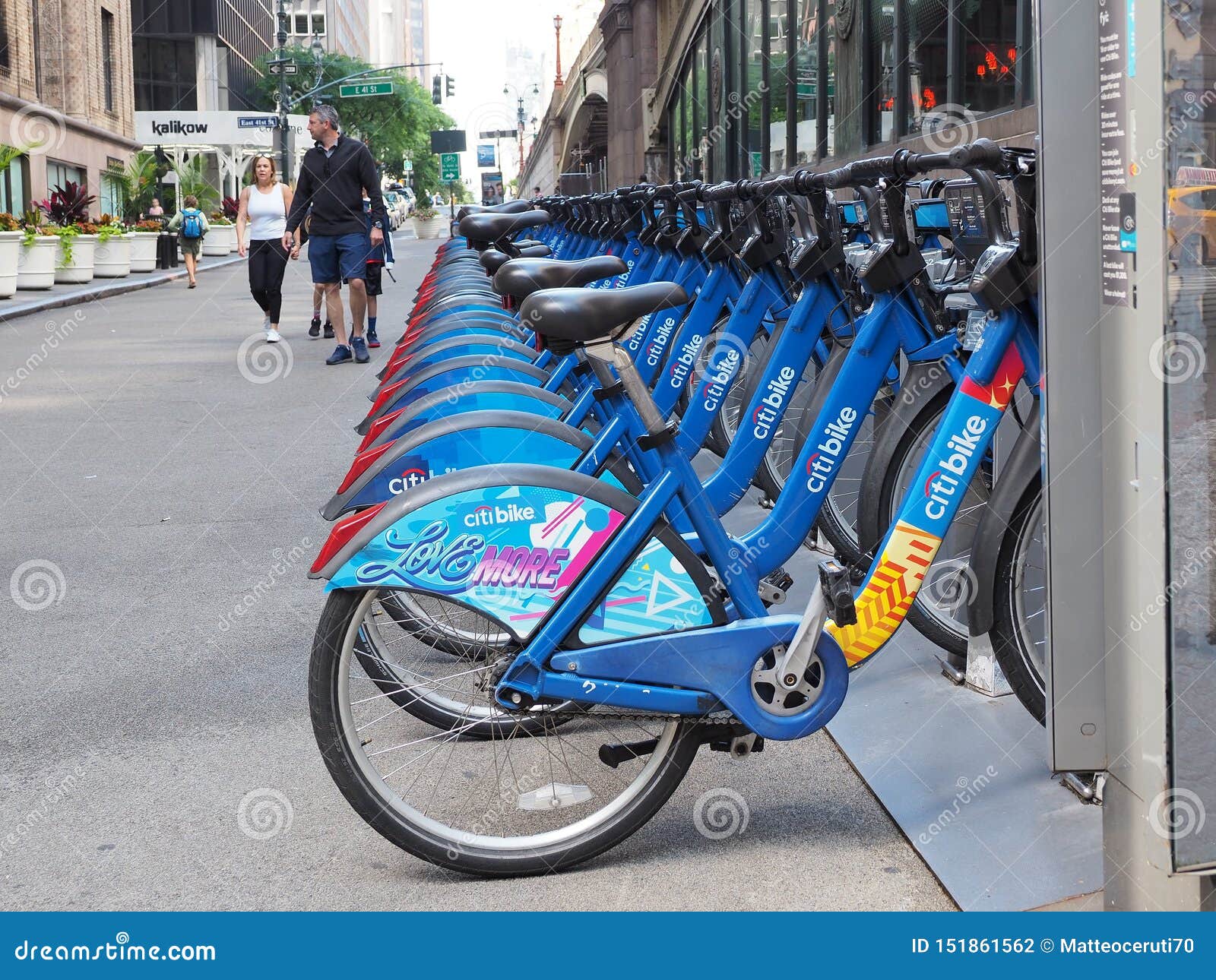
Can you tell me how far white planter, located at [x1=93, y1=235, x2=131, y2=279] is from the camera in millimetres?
27641

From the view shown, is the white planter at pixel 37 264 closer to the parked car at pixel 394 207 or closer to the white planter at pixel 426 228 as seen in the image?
the white planter at pixel 426 228

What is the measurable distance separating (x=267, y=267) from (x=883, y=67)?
5.98m

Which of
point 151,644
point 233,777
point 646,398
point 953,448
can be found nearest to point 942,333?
point 953,448

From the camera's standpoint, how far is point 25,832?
3.36 metres

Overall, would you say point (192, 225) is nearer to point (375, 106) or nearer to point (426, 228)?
point (426, 228)

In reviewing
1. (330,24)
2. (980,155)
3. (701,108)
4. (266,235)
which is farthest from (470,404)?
(330,24)

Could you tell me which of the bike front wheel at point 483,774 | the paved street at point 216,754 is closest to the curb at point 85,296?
the paved street at point 216,754

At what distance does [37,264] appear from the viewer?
23062 millimetres

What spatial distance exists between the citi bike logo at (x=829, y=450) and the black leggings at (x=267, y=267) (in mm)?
10338

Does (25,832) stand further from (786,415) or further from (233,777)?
(786,415)

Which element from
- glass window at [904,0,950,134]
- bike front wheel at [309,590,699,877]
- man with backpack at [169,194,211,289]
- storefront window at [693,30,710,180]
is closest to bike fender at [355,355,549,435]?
bike front wheel at [309,590,699,877]

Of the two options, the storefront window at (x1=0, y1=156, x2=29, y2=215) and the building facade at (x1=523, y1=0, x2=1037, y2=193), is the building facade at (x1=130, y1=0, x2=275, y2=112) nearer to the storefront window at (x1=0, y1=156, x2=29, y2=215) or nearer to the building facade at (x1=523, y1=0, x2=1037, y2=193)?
the storefront window at (x1=0, y1=156, x2=29, y2=215)

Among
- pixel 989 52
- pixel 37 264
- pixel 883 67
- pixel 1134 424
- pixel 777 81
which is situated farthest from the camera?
pixel 37 264

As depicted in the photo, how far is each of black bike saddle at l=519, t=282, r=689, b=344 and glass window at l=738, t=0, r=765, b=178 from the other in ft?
55.6
